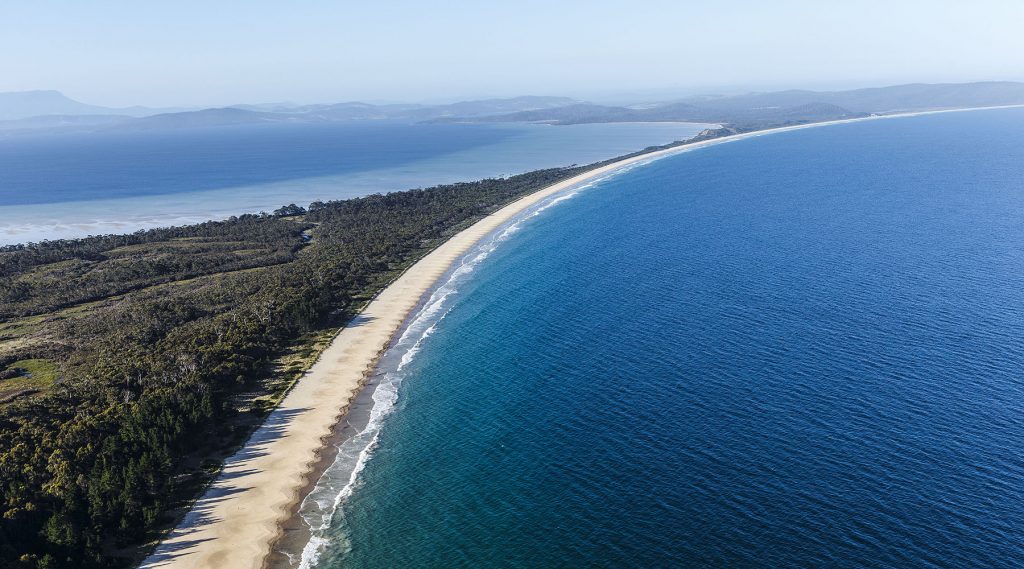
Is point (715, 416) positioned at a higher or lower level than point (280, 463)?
higher

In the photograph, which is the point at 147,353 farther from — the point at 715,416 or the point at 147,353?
the point at 715,416

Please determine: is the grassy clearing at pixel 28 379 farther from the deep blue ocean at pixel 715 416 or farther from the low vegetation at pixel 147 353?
the deep blue ocean at pixel 715 416

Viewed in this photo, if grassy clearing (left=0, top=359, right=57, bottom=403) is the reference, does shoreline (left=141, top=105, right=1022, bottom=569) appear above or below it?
below

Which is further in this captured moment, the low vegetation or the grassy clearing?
the grassy clearing

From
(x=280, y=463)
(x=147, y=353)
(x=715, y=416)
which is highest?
(x=147, y=353)

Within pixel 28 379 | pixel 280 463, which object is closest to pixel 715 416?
pixel 280 463

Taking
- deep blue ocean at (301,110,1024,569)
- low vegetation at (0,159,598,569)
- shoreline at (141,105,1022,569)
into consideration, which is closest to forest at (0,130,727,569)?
low vegetation at (0,159,598,569)

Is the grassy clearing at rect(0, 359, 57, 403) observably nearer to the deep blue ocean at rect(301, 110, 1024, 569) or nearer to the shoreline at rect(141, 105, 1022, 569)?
the shoreline at rect(141, 105, 1022, 569)
